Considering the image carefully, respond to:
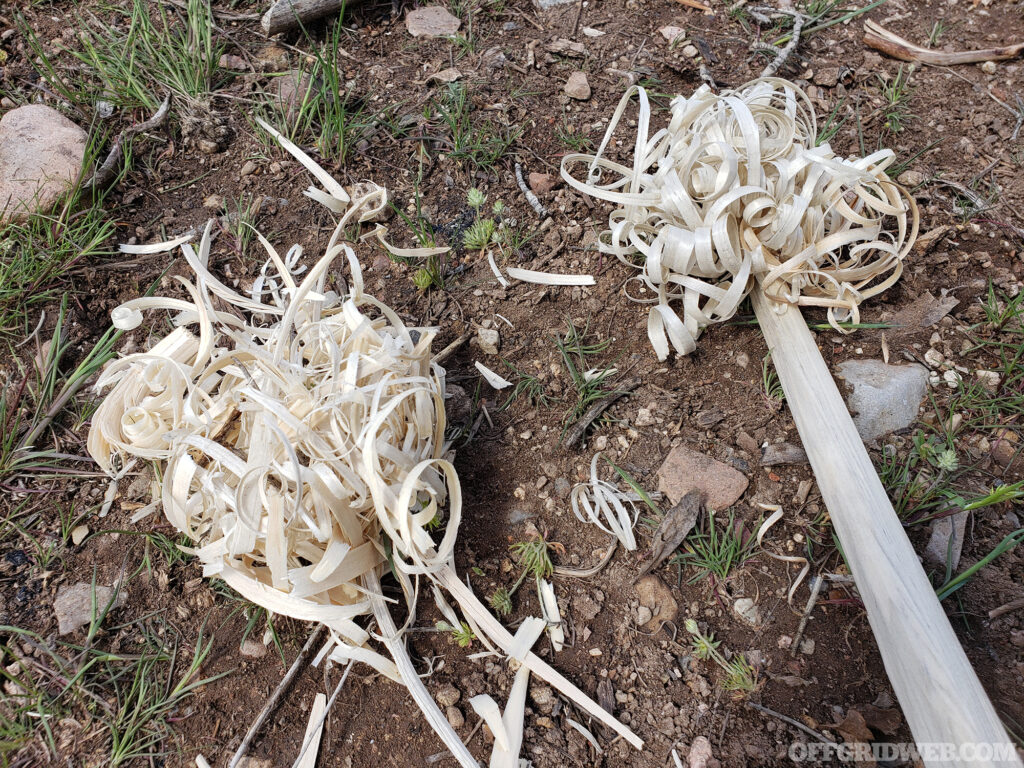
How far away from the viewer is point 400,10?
8.09 feet

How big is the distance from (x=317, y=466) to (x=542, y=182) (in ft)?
3.65

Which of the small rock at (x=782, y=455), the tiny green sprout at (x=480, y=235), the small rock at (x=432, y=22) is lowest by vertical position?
the small rock at (x=782, y=455)

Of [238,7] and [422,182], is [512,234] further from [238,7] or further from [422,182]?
[238,7]

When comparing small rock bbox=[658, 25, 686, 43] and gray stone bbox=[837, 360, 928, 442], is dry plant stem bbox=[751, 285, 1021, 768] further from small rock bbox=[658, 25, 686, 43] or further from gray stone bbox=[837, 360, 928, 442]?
small rock bbox=[658, 25, 686, 43]

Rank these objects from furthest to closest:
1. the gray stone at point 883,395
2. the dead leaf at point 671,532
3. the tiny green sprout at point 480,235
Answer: the tiny green sprout at point 480,235 < the gray stone at point 883,395 < the dead leaf at point 671,532

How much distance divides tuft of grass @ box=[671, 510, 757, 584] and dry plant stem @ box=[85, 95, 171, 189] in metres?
1.90

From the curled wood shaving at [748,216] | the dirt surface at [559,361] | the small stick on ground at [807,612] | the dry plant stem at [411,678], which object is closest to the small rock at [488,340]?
the dirt surface at [559,361]

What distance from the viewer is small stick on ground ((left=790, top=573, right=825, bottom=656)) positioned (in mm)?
1338

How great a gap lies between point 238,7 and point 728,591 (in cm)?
240

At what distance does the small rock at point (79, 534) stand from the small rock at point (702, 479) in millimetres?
1262

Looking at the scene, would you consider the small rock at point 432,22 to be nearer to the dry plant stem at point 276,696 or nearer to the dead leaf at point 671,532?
the dead leaf at point 671,532

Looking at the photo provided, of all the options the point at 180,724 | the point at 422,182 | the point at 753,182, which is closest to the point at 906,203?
the point at 753,182

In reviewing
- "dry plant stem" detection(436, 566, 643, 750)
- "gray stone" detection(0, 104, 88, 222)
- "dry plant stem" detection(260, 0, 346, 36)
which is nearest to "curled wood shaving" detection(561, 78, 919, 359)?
"dry plant stem" detection(436, 566, 643, 750)

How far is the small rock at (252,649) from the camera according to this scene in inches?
55.7
